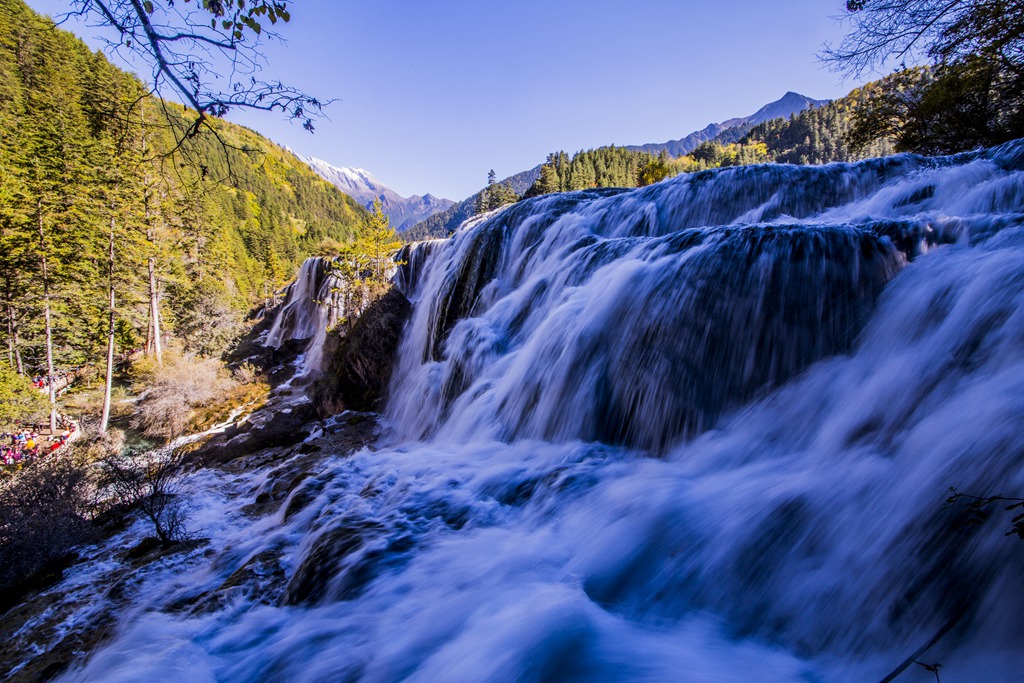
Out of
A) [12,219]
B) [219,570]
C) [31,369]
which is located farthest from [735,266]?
[31,369]

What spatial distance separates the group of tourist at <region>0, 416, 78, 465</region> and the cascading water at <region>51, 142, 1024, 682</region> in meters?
10.2

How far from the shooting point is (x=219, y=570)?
4285 millimetres

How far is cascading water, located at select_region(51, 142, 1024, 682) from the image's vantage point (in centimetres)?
212

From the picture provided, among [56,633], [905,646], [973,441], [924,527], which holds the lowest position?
[56,633]

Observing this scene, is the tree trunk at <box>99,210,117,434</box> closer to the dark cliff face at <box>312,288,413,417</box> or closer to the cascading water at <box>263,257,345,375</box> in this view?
the cascading water at <box>263,257,345,375</box>

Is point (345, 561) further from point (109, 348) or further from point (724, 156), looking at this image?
point (724, 156)

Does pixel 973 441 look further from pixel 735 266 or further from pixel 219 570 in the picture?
pixel 219 570

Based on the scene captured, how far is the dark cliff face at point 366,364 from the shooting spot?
1217 centimetres

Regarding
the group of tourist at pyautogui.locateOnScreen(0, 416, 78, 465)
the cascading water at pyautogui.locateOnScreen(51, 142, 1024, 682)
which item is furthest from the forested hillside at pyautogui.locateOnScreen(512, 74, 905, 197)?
the group of tourist at pyautogui.locateOnScreen(0, 416, 78, 465)

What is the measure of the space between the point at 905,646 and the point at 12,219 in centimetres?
2606

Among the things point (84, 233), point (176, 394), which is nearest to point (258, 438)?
point (176, 394)

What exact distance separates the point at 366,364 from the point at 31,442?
10972mm

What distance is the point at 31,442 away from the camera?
13.2m

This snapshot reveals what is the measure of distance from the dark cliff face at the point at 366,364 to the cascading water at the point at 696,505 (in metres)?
6.19
